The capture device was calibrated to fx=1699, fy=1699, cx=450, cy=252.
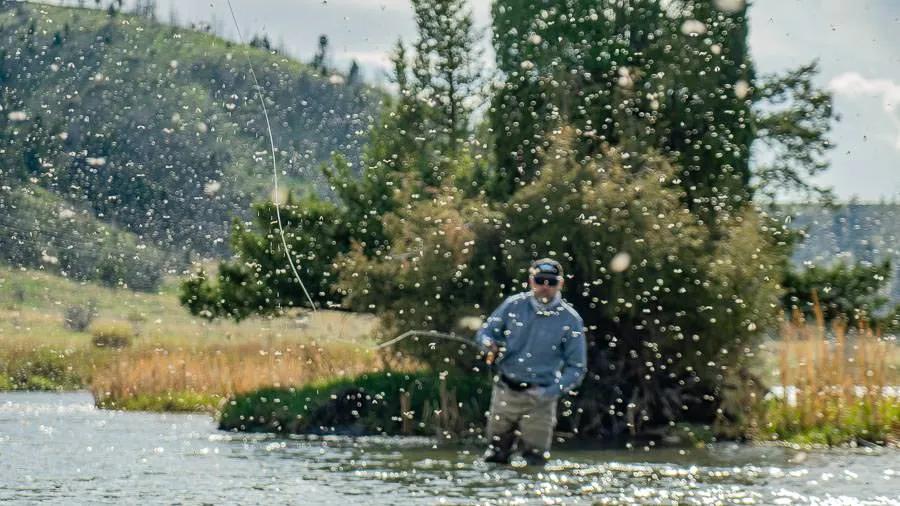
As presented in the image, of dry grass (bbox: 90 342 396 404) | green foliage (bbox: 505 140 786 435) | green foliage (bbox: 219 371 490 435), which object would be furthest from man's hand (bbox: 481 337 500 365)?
dry grass (bbox: 90 342 396 404)

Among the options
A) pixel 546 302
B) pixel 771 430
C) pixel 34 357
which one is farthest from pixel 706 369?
pixel 34 357

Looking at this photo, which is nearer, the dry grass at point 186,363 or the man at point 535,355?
the man at point 535,355

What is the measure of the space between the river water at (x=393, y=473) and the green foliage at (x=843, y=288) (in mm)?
16056

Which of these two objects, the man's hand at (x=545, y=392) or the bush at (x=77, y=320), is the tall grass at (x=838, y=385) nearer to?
the man's hand at (x=545, y=392)

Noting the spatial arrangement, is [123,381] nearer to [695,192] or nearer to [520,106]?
[520,106]

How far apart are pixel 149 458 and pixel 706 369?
777 centimetres

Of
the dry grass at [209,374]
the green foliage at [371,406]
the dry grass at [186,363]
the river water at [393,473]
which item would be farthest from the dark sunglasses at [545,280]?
the dry grass at [209,374]

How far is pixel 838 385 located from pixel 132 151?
161 meters

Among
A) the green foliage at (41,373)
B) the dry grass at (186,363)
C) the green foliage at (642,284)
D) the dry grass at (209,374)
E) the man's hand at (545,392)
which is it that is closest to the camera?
the man's hand at (545,392)

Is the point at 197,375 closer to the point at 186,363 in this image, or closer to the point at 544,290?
the point at 186,363

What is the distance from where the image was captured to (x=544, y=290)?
600 inches

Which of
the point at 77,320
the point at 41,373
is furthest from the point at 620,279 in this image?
the point at 77,320

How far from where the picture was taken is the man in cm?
1529

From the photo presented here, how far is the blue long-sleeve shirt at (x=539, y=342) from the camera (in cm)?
1530
